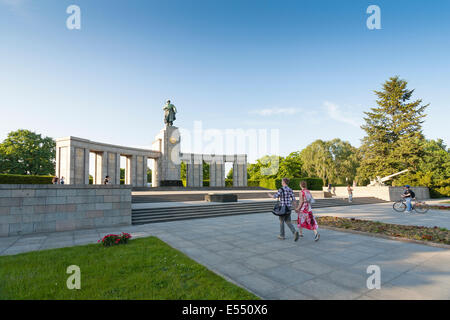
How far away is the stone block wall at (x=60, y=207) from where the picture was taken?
8891 millimetres

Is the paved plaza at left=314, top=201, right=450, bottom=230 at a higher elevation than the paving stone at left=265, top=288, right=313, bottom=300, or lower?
lower

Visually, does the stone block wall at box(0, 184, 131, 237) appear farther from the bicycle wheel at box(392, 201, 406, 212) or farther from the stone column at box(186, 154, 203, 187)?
the stone column at box(186, 154, 203, 187)

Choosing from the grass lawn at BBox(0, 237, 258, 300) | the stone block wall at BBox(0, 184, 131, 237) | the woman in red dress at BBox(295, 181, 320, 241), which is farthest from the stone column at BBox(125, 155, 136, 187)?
the woman in red dress at BBox(295, 181, 320, 241)

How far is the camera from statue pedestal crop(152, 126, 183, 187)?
35981 mm

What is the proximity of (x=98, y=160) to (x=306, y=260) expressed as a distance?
1294 inches

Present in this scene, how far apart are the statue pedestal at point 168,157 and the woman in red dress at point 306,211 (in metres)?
29.4

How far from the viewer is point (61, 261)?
5.31 metres

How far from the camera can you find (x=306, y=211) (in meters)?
7.55

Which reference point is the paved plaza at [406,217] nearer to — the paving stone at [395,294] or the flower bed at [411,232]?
the flower bed at [411,232]

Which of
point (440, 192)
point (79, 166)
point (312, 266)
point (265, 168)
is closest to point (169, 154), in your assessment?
point (79, 166)

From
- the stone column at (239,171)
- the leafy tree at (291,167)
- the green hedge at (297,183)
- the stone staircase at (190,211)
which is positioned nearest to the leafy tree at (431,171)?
the green hedge at (297,183)

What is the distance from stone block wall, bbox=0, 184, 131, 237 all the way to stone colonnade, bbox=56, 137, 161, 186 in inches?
748
